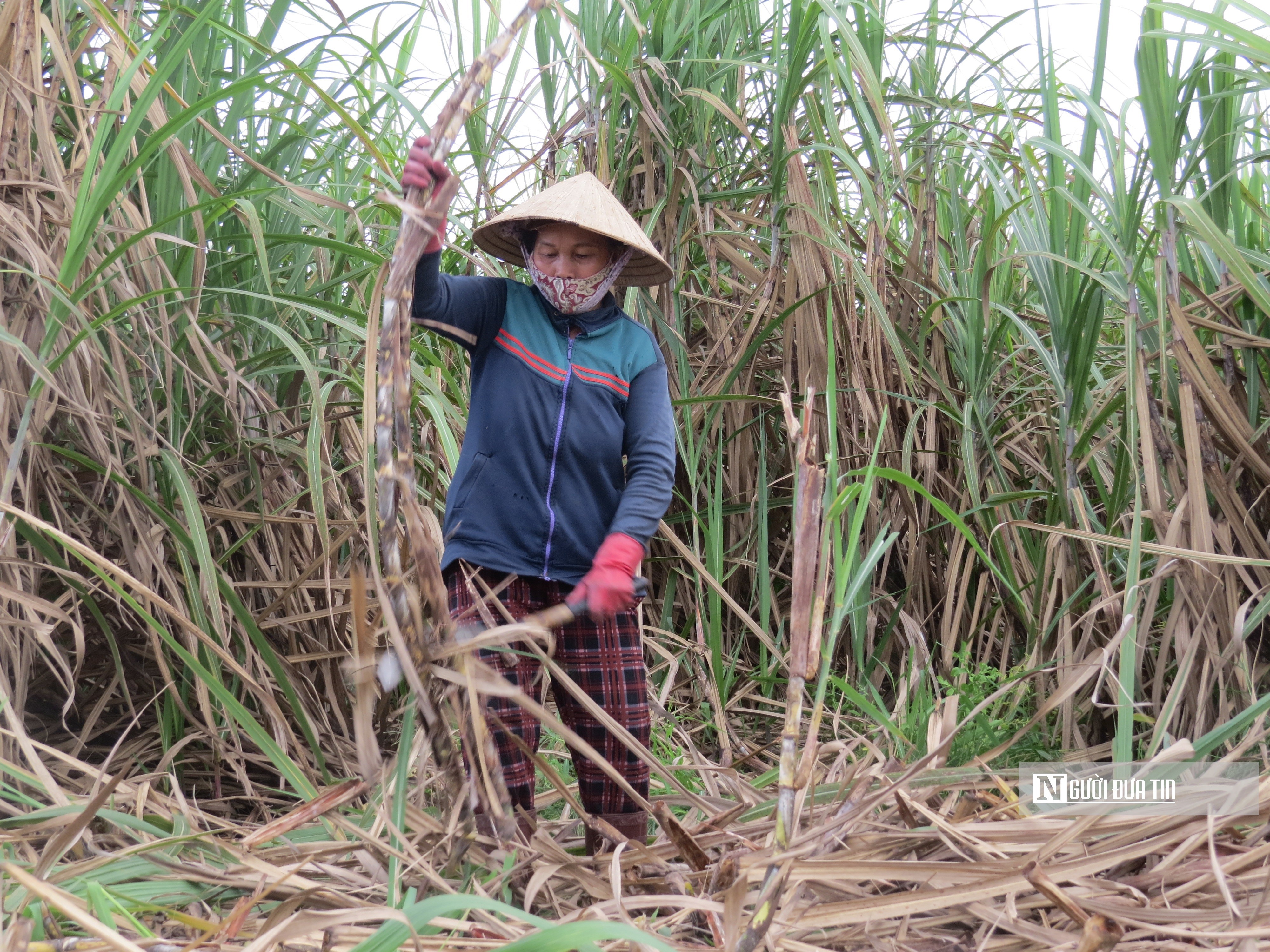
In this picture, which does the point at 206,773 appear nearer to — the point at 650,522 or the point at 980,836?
the point at 650,522

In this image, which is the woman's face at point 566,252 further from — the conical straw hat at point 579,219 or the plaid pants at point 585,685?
the plaid pants at point 585,685

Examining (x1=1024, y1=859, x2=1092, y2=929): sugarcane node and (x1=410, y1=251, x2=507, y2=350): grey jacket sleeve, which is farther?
(x1=410, y1=251, x2=507, y2=350): grey jacket sleeve

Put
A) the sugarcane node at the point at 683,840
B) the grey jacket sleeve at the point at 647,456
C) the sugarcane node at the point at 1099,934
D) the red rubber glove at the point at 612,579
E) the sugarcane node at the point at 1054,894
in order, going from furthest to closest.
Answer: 1. the grey jacket sleeve at the point at 647,456
2. the red rubber glove at the point at 612,579
3. the sugarcane node at the point at 683,840
4. the sugarcane node at the point at 1054,894
5. the sugarcane node at the point at 1099,934

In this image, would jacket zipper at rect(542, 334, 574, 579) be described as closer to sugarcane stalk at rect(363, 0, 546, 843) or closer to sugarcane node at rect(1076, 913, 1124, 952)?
sugarcane stalk at rect(363, 0, 546, 843)

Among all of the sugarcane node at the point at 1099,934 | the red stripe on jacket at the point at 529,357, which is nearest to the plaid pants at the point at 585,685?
the red stripe on jacket at the point at 529,357

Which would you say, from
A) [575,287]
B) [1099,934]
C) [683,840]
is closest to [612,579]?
[683,840]

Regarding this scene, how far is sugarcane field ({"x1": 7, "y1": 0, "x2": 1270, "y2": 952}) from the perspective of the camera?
982 millimetres

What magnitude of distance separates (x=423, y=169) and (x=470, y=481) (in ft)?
1.99

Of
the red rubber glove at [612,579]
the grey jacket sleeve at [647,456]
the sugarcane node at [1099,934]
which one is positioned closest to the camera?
the sugarcane node at [1099,934]

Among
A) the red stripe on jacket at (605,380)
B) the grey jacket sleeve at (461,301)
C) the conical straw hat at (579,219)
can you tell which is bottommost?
the red stripe on jacket at (605,380)

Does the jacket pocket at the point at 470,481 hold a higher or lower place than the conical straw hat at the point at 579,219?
lower

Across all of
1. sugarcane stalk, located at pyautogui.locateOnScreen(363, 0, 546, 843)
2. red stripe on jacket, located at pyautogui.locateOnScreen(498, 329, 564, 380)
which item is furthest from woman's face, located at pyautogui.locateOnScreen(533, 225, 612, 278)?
sugarcane stalk, located at pyautogui.locateOnScreen(363, 0, 546, 843)

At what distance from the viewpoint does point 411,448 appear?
857mm

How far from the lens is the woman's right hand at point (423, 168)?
0.89 metres
